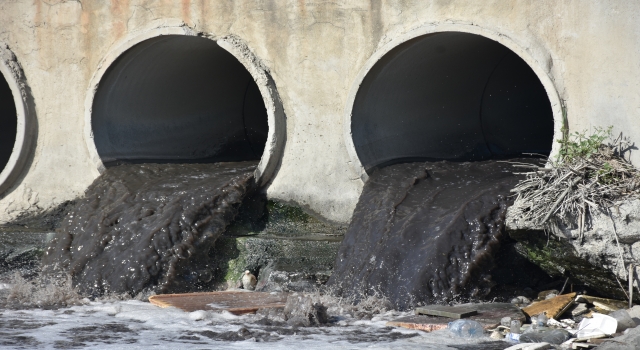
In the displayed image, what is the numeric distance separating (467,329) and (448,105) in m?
3.94

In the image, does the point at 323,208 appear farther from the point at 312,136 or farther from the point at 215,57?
the point at 215,57

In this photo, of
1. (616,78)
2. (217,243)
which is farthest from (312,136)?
(616,78)

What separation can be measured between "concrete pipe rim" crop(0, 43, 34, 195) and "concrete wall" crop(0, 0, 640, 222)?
0.13 feet

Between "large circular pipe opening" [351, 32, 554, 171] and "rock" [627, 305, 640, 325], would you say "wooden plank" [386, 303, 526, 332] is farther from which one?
"large circular pipe opening" [351, 32, 554, 171]

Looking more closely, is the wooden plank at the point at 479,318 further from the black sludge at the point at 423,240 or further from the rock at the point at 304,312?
the rock at the point at 304,312

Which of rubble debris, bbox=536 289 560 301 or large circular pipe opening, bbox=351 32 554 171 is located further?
large circular pipe opening, bbox=351 32 554 171

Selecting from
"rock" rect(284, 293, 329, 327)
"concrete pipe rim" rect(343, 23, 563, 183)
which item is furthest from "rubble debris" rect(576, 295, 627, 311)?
"rock" rect(284, 293, 329, 327)

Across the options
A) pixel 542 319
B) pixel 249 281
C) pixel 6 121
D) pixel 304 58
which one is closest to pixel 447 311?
pixel 542 319

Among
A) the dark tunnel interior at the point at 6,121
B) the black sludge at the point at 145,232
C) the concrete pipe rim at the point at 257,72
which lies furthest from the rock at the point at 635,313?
the dark tunnel interior at the point at 6,121

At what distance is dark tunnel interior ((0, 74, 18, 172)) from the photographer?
382 inches

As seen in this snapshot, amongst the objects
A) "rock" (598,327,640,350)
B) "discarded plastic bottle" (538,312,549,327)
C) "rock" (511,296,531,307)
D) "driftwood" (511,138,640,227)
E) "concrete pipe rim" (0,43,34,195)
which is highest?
"concrete pipe rim" (0,43,34,195)

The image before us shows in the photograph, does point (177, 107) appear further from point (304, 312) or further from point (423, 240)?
point (304, 312)

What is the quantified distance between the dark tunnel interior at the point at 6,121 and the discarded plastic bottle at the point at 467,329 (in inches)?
265

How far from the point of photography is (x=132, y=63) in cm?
775
